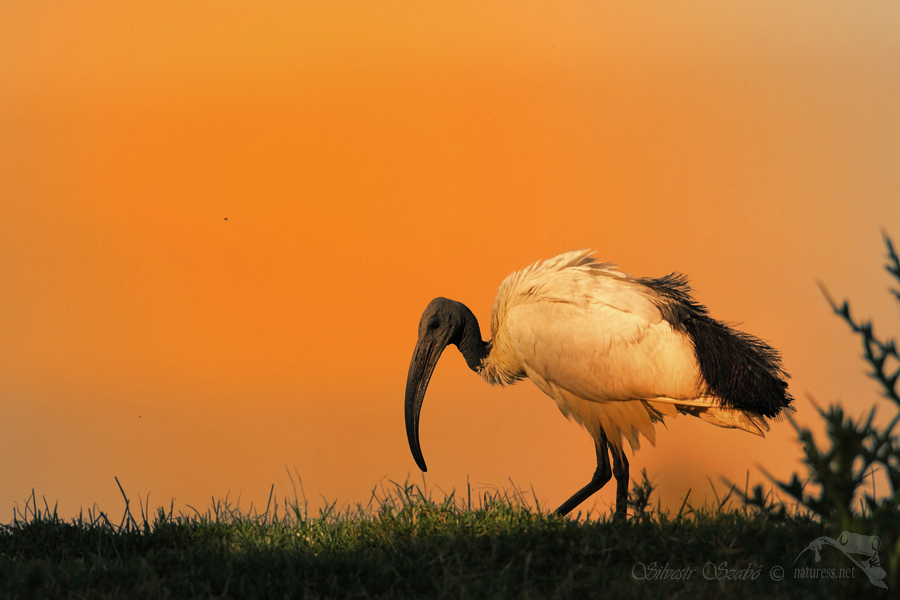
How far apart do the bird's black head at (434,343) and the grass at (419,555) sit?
1137 mm

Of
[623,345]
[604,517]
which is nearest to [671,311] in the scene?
[623,345]

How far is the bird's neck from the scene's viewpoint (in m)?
4.69

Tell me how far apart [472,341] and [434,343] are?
0.26 m

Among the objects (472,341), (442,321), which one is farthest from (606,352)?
(442,321)

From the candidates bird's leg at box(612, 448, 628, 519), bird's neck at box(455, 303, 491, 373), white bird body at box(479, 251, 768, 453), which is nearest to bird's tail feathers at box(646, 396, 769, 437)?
white bird body at box(479, 251, 768, 453)

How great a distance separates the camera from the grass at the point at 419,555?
248cm

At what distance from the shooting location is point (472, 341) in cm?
470

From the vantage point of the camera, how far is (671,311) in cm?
392

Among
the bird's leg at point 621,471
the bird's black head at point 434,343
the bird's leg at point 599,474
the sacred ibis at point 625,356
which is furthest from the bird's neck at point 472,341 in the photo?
the bird's leg at point 621,471

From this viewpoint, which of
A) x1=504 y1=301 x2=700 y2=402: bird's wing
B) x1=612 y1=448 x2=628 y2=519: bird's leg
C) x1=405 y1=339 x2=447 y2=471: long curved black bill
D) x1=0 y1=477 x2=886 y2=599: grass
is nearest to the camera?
x1=0 y1=477 x2=886 y2=599: grass

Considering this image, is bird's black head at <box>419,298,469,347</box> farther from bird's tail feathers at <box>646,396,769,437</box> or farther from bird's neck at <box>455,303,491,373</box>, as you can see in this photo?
bird's tail feathers at <box>646,396,769,437</box>

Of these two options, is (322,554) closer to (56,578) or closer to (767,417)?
(56,578)

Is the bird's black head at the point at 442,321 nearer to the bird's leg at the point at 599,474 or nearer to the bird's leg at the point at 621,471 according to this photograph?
the bird's leg at the point at 599,474

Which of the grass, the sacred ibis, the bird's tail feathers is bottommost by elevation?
the grass
